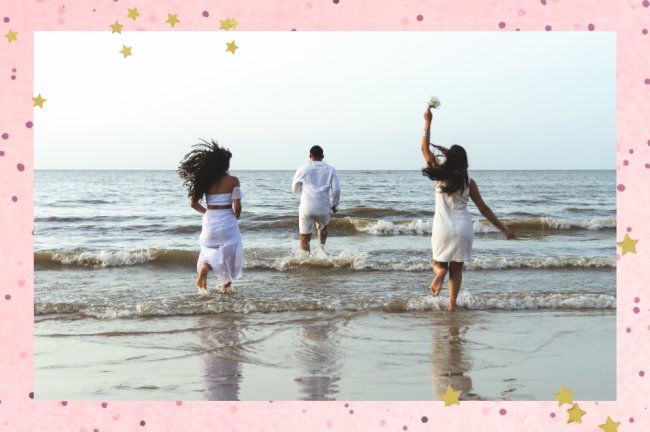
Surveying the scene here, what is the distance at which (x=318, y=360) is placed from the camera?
560cm

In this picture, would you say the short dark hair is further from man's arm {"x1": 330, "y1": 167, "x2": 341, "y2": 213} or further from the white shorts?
the white shorts

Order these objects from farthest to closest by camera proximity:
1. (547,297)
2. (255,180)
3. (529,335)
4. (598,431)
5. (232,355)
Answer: (255,180) < (547,297) < (529,335) < (232,355) < (598,431)

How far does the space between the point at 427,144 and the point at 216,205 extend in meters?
2.53

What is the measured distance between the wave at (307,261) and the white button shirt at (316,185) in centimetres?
68

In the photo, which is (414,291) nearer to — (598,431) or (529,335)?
(529,335)

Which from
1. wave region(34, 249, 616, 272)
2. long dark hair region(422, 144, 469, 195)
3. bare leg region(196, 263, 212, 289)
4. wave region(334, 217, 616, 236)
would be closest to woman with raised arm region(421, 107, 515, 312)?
long dark hair region(422, 144, 469, 195)

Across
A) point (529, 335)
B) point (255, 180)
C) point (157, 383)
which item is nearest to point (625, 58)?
point (529, 335)

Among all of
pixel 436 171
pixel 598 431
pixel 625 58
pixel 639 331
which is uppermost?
pixel 625 58

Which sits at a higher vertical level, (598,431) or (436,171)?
(436,171)

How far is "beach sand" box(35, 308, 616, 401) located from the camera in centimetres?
493

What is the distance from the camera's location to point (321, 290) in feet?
28.1

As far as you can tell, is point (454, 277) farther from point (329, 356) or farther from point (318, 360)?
point (318, 360)

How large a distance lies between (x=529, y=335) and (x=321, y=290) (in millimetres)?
2843
